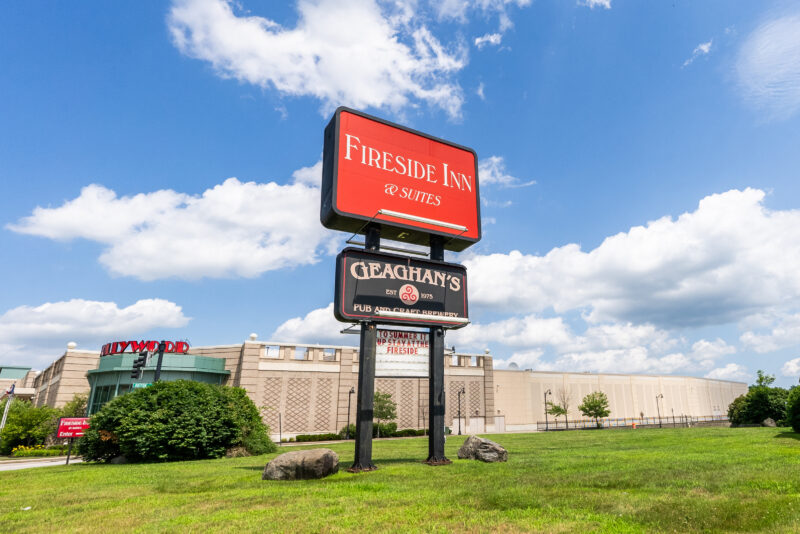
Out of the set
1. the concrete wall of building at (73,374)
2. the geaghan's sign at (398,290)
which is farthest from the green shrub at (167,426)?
the concrete wall of building at (73,374)

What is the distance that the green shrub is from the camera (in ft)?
72.2

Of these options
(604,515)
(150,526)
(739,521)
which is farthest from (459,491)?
(150,526)

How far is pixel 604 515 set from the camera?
755 cm

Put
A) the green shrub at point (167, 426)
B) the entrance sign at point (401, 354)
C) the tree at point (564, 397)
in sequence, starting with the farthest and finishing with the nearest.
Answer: the tree at point (564, 397), the green shrub at point (167, 426), the entrance sign at point (401, 354)

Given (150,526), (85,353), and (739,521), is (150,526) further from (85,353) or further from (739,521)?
(85,353)

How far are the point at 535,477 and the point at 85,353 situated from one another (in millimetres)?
56851

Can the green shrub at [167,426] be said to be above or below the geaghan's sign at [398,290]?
below

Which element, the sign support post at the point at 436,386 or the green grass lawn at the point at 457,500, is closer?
the green grass lawn at the point at 457,500

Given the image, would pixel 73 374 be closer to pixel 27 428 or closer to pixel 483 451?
pixel 27 428

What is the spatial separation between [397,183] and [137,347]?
43.3 meters

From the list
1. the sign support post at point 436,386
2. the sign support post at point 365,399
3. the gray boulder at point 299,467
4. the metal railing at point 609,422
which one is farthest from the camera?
the metal railing at point 609,422

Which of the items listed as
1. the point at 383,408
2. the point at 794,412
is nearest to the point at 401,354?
the point at 794,412

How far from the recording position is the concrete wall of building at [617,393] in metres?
76.4

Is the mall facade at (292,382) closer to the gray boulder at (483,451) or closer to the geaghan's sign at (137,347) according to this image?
the geaghan's sign at (137,347)
